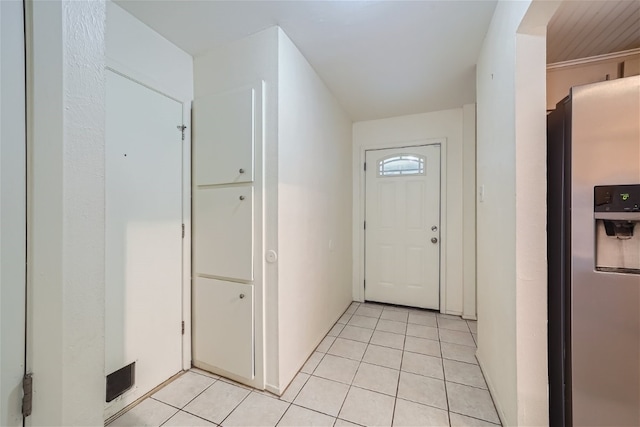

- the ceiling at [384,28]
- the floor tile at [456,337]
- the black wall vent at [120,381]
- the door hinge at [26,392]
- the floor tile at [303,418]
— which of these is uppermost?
the ceiling at [384,28]

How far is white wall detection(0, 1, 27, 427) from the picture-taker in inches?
20.6

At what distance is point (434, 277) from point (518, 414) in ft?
6.19

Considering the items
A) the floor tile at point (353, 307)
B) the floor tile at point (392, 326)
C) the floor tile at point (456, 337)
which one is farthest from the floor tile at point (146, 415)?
the floor tile at point (456, 337)

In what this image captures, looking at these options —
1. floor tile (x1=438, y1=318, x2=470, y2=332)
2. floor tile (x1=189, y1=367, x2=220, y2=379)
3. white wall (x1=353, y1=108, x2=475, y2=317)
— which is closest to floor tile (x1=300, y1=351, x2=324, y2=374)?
floor tile (x1=189, y1=367, x2=220, y2=379)

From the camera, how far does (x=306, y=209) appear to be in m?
2.00

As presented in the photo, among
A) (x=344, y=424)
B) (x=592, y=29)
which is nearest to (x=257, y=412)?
(x=344, y=424)

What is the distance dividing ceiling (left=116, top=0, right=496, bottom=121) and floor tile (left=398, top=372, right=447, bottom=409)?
2442 millimetres

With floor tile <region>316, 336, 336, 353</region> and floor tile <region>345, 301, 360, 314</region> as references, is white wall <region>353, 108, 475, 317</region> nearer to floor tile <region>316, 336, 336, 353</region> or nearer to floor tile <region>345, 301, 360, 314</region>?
floor tile <region>345, 301, 360, 314</region>

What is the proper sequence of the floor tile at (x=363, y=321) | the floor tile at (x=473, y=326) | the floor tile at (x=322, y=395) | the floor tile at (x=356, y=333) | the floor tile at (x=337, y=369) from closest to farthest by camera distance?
the floor tile at (x=322, y=395)
the floor tile at (x=337, y=369)
the floor tile at (x=356, y=333)
the floor tile at (x=473, y=326)
the floor tile at (x=363, y=321)

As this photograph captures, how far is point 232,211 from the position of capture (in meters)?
1.73

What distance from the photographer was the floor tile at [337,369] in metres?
1.79

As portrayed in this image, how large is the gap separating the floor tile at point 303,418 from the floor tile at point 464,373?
0.96 m

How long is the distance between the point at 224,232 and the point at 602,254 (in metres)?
2.07

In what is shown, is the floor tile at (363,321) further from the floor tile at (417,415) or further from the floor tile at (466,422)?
the floor tile at (466,422)
